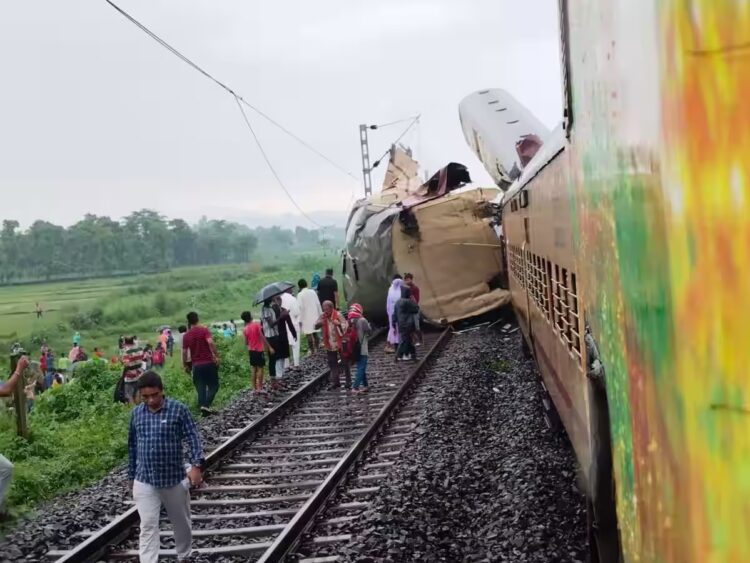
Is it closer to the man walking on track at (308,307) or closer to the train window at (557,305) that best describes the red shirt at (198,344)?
the man walking on track at (308,307)

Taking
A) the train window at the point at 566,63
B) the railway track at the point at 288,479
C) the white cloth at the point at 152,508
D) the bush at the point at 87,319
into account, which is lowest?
the bush at the point at 87,319

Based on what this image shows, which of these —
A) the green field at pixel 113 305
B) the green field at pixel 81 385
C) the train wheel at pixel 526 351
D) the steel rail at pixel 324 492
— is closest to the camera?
the steel rail at pixel 324 492

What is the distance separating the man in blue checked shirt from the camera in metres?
5.32

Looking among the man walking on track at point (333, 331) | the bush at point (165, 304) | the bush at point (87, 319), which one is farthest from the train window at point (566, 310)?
the bush at point (165, 304)

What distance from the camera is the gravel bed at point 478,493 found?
571 cm

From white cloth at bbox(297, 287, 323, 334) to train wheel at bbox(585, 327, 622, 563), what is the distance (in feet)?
37.7

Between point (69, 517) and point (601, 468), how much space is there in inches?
218

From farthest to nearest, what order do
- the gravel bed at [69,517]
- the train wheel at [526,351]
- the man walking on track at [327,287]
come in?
the man walking on track at [327,287]
the train wheel at [526,351]
the gravel bed at [69,517]

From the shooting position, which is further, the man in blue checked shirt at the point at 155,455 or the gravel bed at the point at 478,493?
the gravel bed at the point at 478,493

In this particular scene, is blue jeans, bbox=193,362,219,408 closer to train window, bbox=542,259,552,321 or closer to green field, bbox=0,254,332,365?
train window, bbox=542,259,552,321

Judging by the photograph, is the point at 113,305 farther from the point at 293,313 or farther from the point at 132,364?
the point at 132,364

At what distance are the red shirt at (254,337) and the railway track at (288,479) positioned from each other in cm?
98

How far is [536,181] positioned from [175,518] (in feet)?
13.3

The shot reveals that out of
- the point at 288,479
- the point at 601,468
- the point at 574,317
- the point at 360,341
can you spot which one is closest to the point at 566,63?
the point at 574,317
